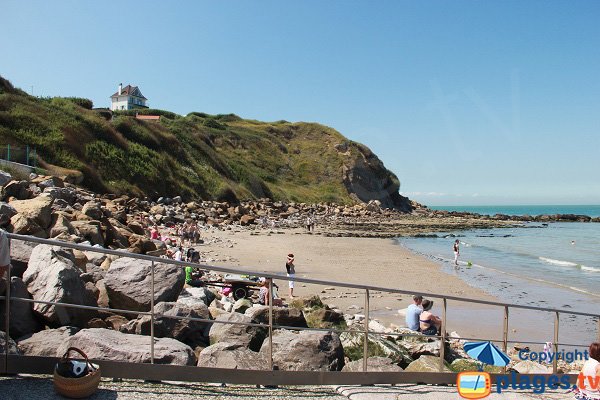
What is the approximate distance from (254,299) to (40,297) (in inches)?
275

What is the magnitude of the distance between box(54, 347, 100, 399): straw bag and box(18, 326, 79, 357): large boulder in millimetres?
959

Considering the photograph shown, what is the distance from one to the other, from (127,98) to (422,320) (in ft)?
328

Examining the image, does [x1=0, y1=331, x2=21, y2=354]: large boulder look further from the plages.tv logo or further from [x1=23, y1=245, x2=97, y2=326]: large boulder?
the plages.tv logo

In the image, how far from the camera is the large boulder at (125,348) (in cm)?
490

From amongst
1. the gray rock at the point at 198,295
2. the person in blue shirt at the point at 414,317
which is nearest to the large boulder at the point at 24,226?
the gray rock at the point at 198,295

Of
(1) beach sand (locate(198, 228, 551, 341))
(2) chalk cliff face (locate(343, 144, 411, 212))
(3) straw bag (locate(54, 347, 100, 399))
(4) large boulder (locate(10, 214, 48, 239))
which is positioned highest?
(2) chalk cliff face (locate(343, 144, 411, 212))

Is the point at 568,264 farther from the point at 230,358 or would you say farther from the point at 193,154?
the point at 193,154

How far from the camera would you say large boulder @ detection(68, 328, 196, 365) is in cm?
490

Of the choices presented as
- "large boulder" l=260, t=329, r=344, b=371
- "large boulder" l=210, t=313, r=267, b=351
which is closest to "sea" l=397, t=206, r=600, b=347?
"large boulder" l=260, t=329, r=344, b=371

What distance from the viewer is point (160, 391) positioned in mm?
4387

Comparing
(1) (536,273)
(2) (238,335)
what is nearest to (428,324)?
(2) (238,335)

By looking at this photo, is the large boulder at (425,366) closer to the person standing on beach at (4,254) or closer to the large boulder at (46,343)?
the large boulder at (46,343)

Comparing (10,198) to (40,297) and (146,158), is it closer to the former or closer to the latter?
(40,297)

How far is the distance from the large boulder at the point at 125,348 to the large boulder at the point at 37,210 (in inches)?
256
